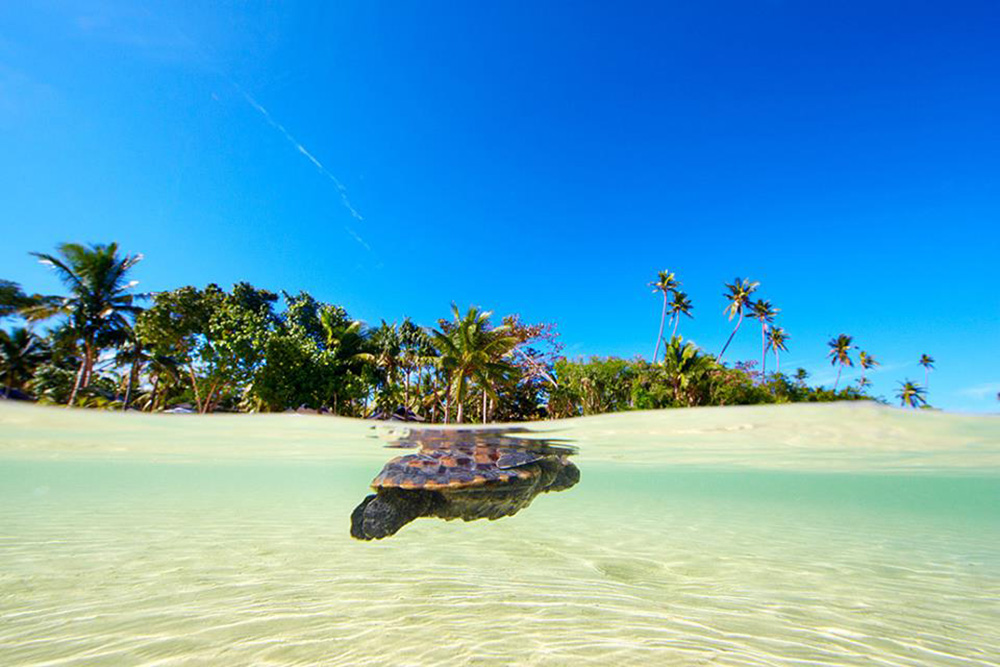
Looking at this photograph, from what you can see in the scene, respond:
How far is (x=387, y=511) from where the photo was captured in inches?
273

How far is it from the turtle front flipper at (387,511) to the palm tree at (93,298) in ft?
64.2

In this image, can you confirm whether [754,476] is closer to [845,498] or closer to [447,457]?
[845,498]

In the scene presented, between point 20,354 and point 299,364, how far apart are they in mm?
16109

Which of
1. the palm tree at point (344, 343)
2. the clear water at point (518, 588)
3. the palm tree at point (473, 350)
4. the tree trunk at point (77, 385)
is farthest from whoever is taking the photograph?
the palm tree at point (344, 343)

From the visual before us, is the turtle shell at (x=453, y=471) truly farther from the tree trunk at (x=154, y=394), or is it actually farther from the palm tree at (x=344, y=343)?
the tree trunk at (x=154, y=394)

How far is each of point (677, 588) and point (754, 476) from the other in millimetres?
26779

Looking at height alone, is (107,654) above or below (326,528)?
above

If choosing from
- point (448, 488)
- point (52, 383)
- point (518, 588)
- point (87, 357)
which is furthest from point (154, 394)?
point (518, 588)

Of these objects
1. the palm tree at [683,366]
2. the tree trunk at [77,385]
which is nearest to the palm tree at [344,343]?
the tree trunk at [77,385]

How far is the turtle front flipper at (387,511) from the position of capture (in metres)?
6.89

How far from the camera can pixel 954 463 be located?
57.5 ft

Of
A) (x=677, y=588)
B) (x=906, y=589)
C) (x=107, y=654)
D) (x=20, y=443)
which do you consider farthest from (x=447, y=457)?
(x=20, y=443)

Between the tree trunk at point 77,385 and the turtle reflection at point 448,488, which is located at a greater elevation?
the tree trunk at point 77,385

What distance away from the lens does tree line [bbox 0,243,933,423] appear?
19.8m
